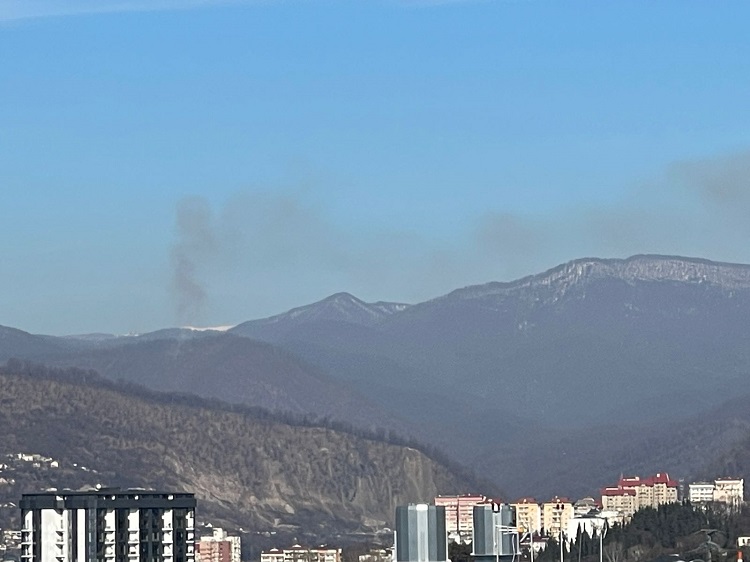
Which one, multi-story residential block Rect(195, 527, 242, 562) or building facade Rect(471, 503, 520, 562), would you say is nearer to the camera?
building facade Rect(471, 503, 520, 562)

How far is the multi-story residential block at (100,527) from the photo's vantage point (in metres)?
86.9

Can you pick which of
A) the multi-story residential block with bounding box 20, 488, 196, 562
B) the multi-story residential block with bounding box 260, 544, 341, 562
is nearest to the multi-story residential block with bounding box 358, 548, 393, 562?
the multi-story residential block with bounding box 260, 544, 341, 562

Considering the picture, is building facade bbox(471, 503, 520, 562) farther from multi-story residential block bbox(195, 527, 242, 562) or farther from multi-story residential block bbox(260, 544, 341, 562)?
multi-story residential block bbox(195, 527, 242, 562)

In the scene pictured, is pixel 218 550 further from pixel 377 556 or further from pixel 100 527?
pixel 100 527

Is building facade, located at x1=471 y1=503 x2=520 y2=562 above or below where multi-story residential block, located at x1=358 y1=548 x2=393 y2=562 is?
below

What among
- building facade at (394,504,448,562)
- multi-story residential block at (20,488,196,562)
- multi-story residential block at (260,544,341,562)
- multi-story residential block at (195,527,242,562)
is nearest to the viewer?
Result: building facade at (394,504,448,562)

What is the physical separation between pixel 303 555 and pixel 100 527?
98.2m

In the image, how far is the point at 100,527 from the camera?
8769 centimetres

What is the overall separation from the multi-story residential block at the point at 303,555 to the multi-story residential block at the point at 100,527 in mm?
91800

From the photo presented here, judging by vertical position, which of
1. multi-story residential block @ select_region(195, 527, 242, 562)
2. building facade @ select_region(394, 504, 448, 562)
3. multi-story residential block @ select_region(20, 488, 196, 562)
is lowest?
building facade @ select_region(394, 504, 448, 562)

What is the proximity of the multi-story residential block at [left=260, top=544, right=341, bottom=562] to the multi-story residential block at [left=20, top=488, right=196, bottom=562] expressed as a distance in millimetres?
91800

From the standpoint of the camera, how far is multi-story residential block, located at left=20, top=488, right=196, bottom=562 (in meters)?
86.9

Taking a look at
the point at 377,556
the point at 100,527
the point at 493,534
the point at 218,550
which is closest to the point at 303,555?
the point at 218,550

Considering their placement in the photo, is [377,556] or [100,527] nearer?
[100,527]
